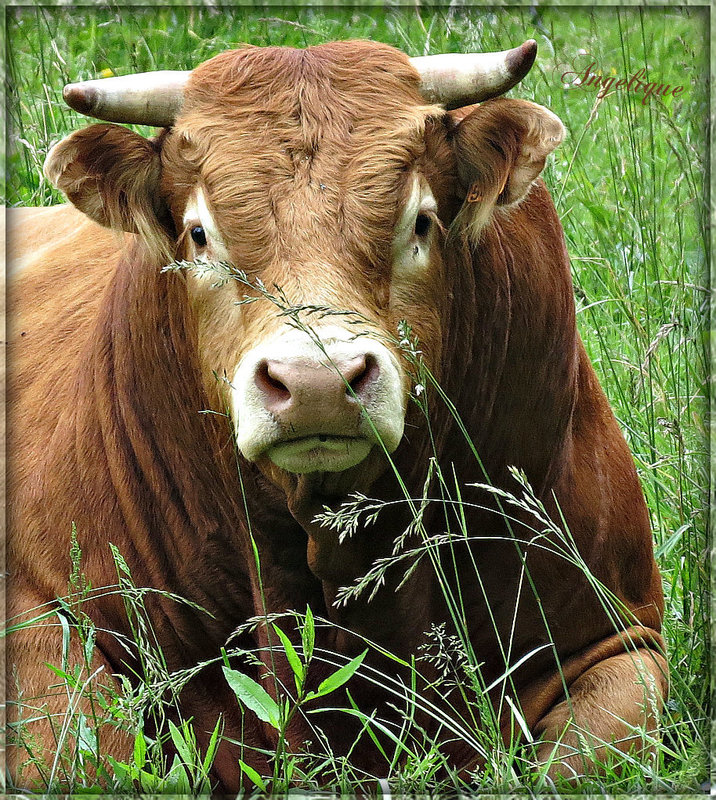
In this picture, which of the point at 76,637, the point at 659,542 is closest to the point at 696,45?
the point at 659,542

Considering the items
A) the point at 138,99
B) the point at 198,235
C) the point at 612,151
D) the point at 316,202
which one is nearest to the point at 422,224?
the point at 316,202

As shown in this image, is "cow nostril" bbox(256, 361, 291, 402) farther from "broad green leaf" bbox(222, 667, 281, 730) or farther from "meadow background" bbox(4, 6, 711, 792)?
"meadow background" bbox(4, 6, 711, 792)

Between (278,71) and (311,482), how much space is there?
38.8 inches

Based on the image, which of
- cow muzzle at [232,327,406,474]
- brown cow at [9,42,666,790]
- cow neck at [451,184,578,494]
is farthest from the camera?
cow neck at [451,184,578,494]

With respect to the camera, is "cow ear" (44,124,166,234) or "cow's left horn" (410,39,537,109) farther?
"cow ear" (44,124,166,234)

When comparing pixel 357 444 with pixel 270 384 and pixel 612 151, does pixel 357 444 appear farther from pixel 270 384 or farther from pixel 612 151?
pixel 612 151

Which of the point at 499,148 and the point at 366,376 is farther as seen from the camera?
the point at 499,148

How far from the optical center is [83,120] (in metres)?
6.01

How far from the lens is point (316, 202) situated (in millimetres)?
2543

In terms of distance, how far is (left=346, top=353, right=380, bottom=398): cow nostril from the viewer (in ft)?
7.67

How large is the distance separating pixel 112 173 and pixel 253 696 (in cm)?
136

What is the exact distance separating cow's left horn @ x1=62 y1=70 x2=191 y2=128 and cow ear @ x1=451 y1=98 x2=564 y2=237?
705 mm

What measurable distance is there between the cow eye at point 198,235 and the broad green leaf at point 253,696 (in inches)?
40.3

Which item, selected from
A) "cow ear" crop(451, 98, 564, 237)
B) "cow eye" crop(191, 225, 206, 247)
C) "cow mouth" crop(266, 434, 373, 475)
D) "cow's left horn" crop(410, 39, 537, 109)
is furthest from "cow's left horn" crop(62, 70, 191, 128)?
"cow mouth" crop(266, 434, 373, 475)
